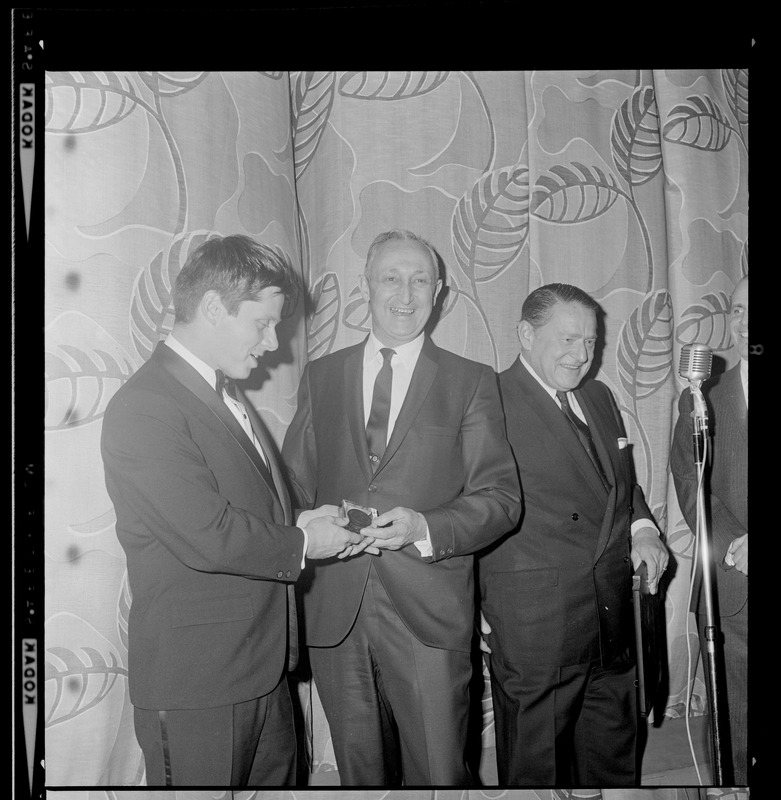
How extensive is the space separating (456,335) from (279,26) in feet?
2.74

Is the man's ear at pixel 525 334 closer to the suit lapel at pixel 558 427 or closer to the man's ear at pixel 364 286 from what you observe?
the suit lapel at pixel 558 427

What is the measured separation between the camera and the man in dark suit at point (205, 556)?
1731 mm

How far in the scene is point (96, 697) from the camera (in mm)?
1798

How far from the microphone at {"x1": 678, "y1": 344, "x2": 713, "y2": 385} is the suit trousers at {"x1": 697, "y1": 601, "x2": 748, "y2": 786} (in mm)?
557

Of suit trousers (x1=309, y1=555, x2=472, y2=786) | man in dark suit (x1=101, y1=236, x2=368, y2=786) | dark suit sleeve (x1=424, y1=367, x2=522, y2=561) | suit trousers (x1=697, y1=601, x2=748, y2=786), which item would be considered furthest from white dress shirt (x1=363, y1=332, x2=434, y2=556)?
suit trousers (x1=697, y1=601, x2=748, y2=786)

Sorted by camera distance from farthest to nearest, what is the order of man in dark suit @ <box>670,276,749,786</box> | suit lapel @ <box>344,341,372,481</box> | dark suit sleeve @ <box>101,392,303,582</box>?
man in dark suit @ <box>670,276,749,786</box> < suit lapel @ <box>344,341,372,481</box> < dark suit sleeve @ <box>101,392,303,582</box>

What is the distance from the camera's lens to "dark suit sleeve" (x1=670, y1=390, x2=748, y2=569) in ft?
6.36

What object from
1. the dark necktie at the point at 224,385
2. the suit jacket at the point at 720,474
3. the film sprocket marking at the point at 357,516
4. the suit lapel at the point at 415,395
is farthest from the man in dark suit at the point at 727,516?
the dark necktie at the point at 224,385

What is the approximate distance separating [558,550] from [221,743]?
0.85 meters

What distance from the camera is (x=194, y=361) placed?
70.3 inches

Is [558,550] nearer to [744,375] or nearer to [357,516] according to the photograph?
[357,516]

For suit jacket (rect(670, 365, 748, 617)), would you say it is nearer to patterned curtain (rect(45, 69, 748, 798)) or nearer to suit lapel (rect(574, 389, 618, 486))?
patterned curtain (rect(45, 69, 748, 798))
